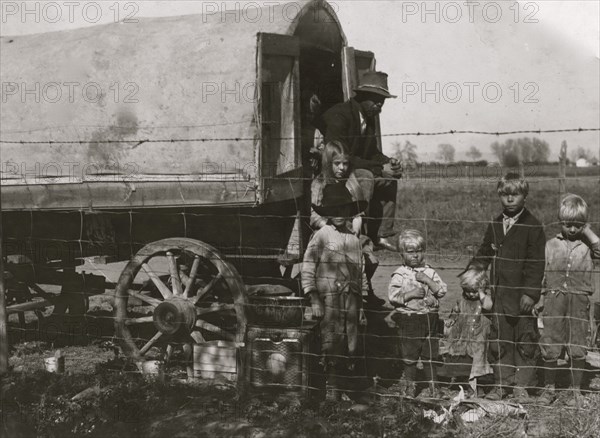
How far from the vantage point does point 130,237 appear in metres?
6.66

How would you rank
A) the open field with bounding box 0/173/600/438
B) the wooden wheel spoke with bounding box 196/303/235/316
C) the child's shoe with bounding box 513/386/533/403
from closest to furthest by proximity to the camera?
the open field with bounding box 0/173/600/438, the child's shoe with bounding box 513/386/533/403, the wooden wheel spoke with bounding box 196/303/235/316

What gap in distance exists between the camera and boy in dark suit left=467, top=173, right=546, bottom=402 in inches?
208

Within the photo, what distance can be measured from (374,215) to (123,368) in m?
2.73

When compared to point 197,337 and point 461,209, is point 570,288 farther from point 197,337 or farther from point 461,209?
point 461,209

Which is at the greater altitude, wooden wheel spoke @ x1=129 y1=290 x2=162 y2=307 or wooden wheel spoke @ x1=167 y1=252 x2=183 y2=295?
wooden wheel spoke @ x1=167 y1=252 x2=183 y2=295

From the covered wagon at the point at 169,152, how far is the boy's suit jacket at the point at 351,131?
14.6 inches

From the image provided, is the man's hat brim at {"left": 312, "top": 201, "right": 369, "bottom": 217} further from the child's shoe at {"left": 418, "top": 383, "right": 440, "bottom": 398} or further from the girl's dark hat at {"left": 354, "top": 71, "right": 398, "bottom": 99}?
the child's shoe at {"left": 418, "top": 383, "right": 440, "bottom": 398}

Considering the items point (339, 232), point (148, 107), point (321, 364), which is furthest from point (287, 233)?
point (148, 107)

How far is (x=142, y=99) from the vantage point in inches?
246

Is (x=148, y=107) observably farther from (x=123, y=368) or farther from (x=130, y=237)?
(x=123, y=368)

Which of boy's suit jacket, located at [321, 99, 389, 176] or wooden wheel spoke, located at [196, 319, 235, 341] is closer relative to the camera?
wooden wheel spoke, located at [196, 319, 235, 341]

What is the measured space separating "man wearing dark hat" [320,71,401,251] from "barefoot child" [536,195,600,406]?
4.92 ft

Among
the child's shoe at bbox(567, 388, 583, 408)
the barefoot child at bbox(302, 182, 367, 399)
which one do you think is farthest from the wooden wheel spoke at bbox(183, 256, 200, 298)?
the child's shoe at bbox(567, 388, 583, 408)

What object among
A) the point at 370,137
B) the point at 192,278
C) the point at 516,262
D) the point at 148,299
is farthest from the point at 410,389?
the point at 370,137
